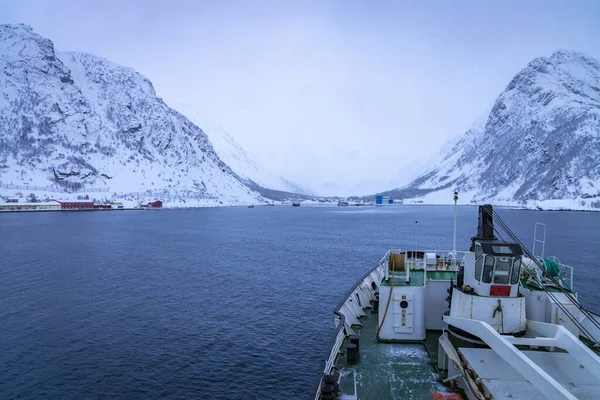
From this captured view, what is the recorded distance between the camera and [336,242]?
4092 inches

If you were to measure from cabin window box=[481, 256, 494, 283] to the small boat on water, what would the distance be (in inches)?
1.6

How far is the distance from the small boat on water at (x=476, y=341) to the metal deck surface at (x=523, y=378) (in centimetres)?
4

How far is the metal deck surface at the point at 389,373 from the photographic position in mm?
17094

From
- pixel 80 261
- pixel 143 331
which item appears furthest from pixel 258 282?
pixel 80 261

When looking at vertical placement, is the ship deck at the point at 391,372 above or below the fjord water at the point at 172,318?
above

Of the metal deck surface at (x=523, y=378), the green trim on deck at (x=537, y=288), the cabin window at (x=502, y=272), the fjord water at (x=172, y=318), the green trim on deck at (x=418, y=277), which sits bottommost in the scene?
the fjord water at (x=172, y=318)

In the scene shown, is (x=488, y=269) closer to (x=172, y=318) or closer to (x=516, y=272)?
(x=516, y=272)

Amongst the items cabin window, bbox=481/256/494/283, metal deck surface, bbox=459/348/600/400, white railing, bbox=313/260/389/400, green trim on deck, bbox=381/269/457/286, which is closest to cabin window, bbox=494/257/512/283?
cabin window, bbox=481/256/494/283

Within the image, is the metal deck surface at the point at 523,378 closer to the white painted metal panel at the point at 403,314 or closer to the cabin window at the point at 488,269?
the cabin window at the point at 488,269

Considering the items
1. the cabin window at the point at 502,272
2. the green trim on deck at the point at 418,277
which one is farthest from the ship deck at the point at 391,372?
the cabin window at the point at 502,272

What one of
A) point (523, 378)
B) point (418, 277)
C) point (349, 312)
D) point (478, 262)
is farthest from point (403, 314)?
point (523, 378)

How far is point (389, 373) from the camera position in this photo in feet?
61.1

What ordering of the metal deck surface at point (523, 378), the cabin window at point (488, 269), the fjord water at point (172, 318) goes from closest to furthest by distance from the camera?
the metal deck surface at point (523, 378) → the cabin window at point (488, 269) → the fjord water at point (172, 318)

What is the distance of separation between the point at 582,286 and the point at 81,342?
62.6 meters
